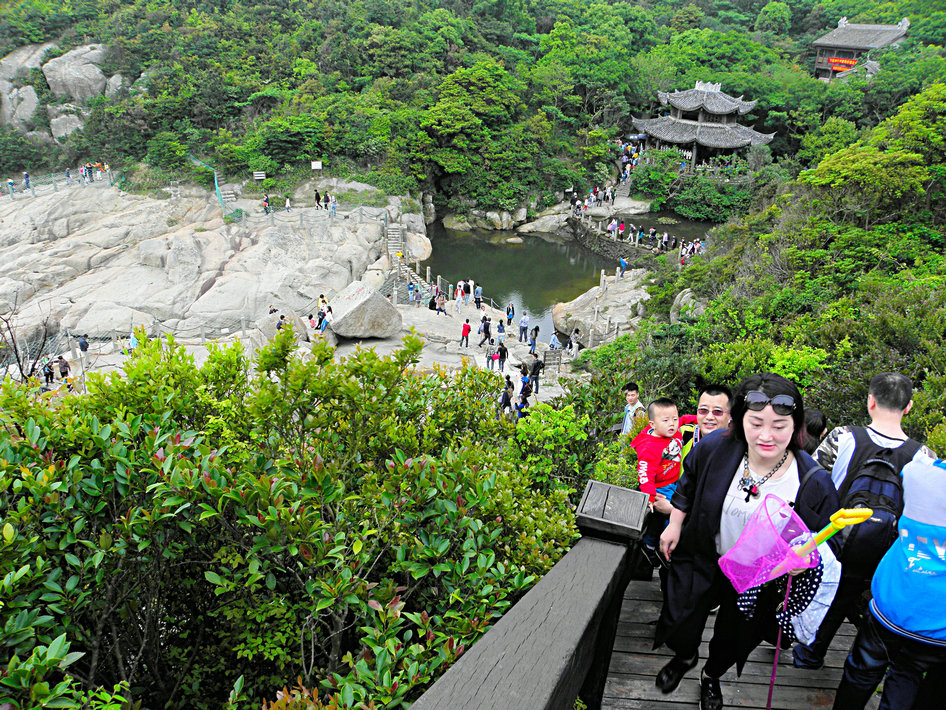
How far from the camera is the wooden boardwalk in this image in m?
2.54

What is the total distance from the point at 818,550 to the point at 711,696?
31.2 inches

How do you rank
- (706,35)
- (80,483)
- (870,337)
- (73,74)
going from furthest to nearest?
(706,35), (73,74), (870,337), (80,483)

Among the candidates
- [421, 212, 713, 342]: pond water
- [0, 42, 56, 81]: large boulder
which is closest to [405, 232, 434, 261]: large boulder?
[421, 212, 713, 342]: pond water

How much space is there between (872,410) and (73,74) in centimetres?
4104

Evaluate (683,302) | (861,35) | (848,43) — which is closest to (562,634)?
(683,302)

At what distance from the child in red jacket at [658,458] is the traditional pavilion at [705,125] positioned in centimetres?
3537

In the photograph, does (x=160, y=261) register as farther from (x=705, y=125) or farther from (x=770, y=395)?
(x=705, y=125)

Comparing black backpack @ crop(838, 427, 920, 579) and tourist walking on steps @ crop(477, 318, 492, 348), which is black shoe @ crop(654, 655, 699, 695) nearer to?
black backpack @ crop(838, 427, 920, 579)

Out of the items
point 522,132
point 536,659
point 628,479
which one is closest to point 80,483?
point 536,659

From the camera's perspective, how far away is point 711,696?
2488 millimetres

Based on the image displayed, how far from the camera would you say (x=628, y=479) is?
312cm

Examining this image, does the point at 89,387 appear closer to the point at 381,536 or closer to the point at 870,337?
the point at 381,536

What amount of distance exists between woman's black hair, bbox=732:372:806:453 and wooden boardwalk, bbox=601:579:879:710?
1179 millimetres

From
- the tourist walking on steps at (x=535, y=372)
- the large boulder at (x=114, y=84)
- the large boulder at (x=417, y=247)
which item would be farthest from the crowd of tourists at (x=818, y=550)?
the large boulder at (x=114, y=84)
